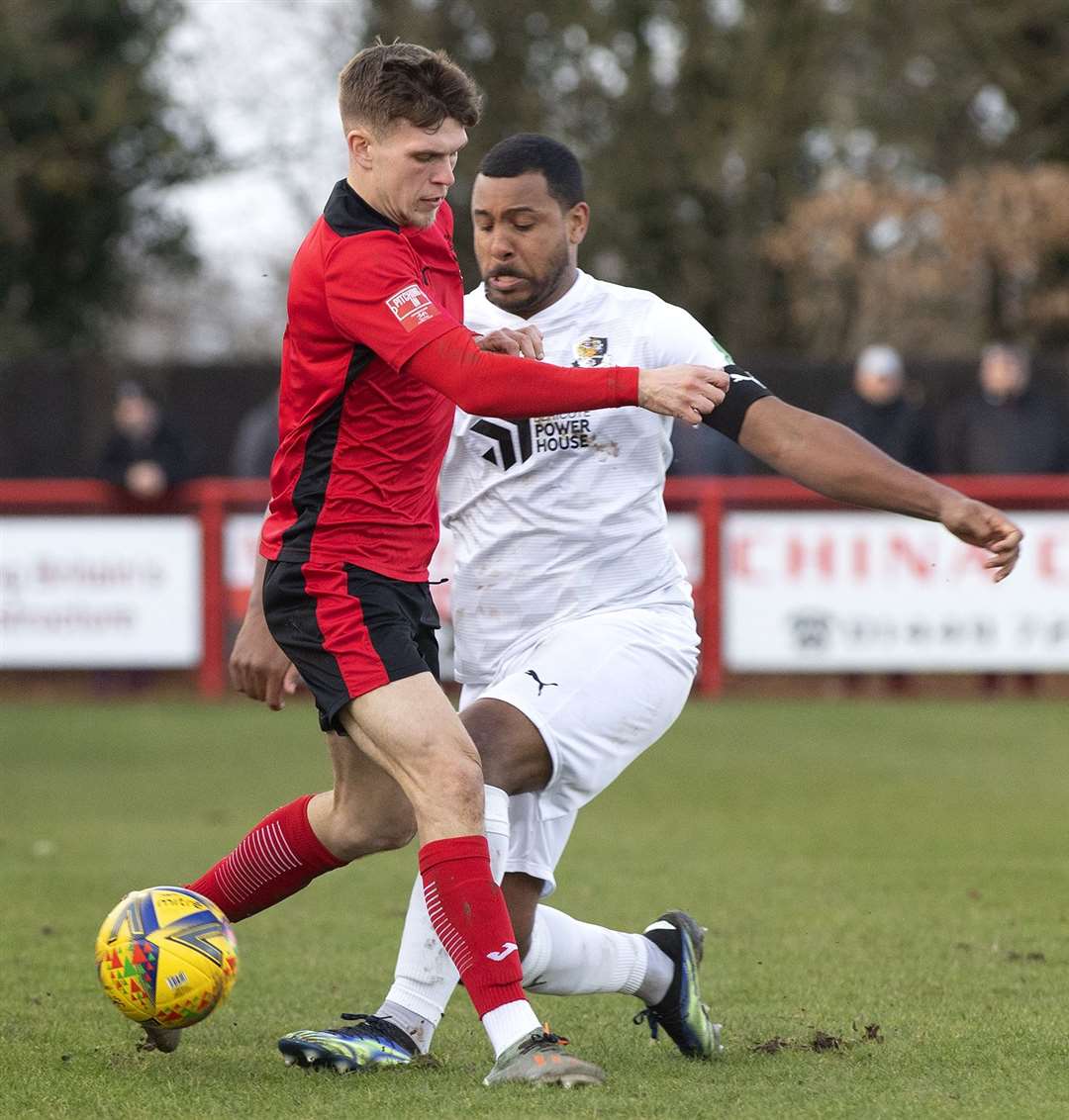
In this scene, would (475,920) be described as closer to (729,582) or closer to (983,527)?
(983,527)

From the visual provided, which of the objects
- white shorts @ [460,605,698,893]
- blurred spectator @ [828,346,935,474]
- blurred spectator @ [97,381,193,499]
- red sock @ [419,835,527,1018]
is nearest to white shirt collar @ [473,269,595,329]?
white shorts @ [460,605,698,893]

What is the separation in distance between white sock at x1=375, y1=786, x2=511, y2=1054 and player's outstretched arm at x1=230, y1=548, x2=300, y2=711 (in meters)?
0.66

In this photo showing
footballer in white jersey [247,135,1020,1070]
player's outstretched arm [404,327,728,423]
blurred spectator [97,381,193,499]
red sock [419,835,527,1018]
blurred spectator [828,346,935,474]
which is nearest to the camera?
player's outstretched arm [404,327,728,423]

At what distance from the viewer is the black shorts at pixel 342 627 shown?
15.9 ft

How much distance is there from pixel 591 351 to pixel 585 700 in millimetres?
919

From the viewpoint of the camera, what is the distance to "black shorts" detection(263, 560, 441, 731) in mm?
4852

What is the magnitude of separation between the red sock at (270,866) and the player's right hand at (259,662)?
0.30 metres

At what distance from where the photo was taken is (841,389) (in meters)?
19.3

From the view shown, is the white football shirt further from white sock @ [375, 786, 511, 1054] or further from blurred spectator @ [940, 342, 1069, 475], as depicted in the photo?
blurred spectator @ [940, 342, 1069, 475]

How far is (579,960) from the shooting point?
524cm

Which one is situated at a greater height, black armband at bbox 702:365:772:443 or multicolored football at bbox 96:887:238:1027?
black armband at bbox 702:365:772:443

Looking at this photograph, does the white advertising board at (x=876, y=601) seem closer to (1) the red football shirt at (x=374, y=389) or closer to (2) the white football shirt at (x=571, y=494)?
(2) the white football shirt at (x=571, y=494)

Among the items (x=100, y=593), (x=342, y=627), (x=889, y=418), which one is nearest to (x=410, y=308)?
(x=342, y=627)

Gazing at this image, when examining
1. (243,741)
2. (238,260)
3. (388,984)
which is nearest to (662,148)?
(238,260)
